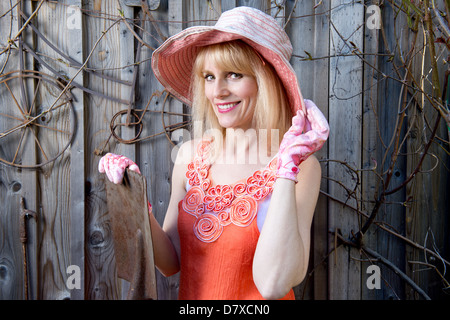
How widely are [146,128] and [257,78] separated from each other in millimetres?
777

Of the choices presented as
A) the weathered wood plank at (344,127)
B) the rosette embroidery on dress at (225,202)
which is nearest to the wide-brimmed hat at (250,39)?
the rosette embroidery on dress at (225,202)

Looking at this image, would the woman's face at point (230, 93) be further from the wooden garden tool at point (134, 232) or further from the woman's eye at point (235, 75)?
the wooden garden tool at point (134, 232)

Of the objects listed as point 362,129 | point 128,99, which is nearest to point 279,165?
point 362,129

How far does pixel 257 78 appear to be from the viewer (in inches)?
48.3

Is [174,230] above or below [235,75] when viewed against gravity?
below

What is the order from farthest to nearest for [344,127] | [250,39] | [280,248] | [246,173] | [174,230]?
[344,127], [174,230], [246,173], [250,39], [280,248]

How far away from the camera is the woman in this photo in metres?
1.06

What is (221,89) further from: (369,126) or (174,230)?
(369,126)

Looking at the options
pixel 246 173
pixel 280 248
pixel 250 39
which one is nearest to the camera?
pixel 280 248

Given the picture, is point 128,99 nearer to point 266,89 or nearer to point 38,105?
point 38,105

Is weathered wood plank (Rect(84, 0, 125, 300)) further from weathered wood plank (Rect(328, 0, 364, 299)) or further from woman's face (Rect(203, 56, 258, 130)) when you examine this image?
weathered wood plank (Rect(328, 0, 364, 299))

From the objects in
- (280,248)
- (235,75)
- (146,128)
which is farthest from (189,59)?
(280,248)

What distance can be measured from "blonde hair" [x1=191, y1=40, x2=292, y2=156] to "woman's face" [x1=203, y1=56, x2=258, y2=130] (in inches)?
0.8

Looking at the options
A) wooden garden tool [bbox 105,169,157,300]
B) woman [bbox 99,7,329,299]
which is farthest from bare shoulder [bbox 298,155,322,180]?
wooden garden tool [bbox 105,169,157,300]
